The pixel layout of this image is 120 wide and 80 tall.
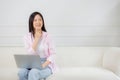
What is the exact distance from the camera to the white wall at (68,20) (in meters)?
3.72

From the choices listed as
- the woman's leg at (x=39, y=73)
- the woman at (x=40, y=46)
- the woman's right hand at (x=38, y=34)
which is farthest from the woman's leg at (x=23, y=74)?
the woman's right hand at (x=38, y=34)

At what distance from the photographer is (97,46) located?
12.3ft

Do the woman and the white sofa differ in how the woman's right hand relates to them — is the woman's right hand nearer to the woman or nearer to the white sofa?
the woman

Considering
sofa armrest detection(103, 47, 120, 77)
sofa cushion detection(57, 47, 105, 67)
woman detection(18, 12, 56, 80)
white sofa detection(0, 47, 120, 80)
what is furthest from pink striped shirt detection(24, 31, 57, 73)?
sofa armrest detection(103, 47, 120, 77)

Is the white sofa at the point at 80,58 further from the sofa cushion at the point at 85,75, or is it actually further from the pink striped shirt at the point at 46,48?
the pink striped shirt at the point at 46,48

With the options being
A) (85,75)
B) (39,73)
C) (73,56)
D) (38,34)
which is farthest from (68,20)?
(39,73)

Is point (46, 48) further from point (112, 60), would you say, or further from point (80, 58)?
point (112, 60)

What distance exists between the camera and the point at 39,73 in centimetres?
268

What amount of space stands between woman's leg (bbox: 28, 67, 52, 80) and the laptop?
62 millimetres

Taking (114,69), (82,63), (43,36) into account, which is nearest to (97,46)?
(82,63)

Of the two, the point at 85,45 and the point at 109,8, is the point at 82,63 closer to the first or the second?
the point at 85,45

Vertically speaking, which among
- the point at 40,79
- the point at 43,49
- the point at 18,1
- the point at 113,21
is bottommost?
the point at 40,79

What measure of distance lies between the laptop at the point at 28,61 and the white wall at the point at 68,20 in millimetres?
1039

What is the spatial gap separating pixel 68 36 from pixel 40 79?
1.18 m
